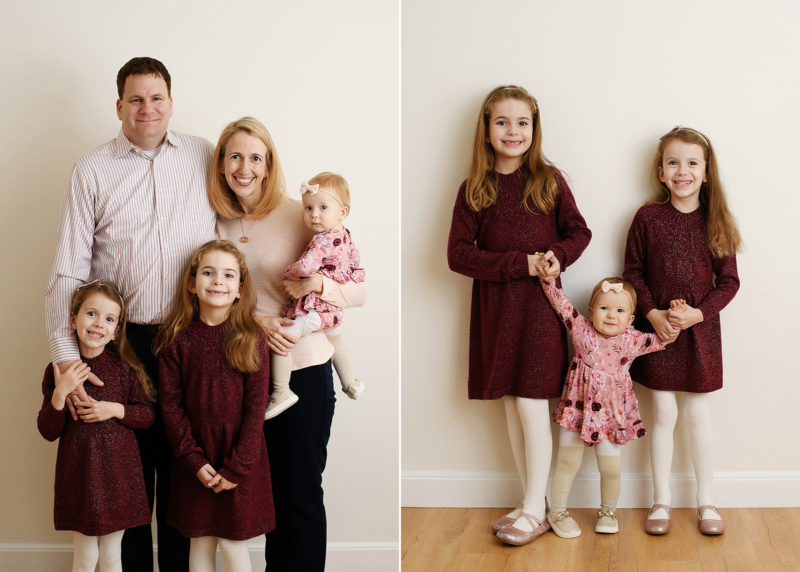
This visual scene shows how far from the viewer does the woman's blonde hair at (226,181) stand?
2.28 meters

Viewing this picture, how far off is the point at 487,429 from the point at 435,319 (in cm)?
46

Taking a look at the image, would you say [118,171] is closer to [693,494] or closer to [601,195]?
[601,195]

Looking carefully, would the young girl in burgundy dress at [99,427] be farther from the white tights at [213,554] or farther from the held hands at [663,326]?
the held hands at [663,326]

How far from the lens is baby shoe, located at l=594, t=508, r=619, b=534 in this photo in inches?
113

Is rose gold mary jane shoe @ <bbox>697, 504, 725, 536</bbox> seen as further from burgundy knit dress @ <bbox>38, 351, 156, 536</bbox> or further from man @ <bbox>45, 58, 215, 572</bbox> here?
burgundy knit dress @ <bbox>38, 351, 156, 536</bbox>

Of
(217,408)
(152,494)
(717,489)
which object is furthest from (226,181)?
(717,489)

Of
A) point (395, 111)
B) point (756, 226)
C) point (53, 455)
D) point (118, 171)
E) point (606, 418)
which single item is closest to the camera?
point (118, 171)

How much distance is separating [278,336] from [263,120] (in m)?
0.68

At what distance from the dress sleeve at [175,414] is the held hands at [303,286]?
0.33m

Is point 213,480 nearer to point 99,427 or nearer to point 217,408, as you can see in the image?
point 217,408

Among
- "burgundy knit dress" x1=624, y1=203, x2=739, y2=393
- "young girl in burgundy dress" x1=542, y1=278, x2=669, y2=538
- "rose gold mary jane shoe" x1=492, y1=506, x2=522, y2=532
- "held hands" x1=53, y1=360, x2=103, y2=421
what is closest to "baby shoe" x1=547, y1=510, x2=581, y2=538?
"young girl in burgundy dress" x1=542, y1=278, x2=669, y2=538

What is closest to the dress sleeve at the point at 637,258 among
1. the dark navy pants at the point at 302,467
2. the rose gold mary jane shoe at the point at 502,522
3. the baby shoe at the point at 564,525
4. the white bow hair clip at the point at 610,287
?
the white bow hair clip at the point at 610,287

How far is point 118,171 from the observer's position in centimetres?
229

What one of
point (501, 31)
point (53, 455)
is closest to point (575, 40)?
point (501, 31)
